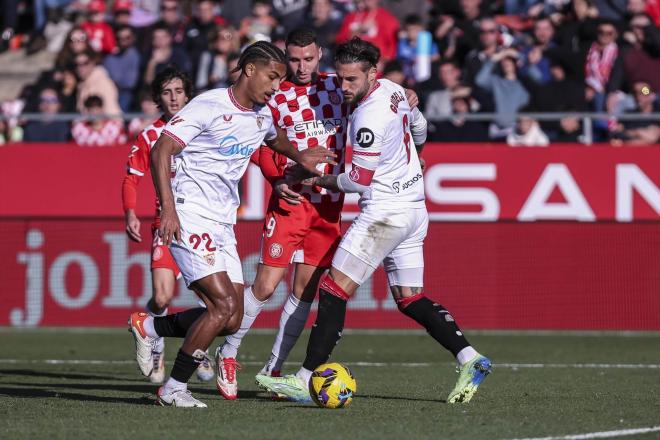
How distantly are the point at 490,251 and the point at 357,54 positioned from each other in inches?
298

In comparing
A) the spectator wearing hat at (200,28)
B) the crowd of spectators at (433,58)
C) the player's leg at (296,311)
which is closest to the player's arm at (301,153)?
the player's leg at (296,311)

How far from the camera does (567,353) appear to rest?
13.7 m

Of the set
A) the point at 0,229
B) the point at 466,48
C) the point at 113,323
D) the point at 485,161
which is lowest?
the point at 113,323

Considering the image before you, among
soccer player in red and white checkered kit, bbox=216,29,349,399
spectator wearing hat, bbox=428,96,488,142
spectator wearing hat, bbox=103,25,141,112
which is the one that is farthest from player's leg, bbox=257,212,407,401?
spectator wearing hat, bbox=103,25,141,112

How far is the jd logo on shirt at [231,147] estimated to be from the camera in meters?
8.69

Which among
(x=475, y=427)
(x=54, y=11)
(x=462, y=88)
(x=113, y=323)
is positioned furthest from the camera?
(x=54, y=11)

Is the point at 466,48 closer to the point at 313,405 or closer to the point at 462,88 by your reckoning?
the point at 462,88

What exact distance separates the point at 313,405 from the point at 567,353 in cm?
523

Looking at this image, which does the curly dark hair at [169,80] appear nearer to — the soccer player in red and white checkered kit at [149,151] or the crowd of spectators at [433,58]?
the soccer player in red and white checkered kit at [149,151]

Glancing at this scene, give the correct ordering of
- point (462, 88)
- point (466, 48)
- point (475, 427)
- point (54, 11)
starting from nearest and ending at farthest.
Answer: point (475, 427) → point (462, 88) → point (466, 48) → point (54, 11)

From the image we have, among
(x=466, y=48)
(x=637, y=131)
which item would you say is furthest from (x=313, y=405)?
(x=466, y=48)

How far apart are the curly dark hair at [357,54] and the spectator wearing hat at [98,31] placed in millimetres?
12468

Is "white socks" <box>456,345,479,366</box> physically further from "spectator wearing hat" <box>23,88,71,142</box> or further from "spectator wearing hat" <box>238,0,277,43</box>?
"spectator wearing hat" <box>238,0,277,43</box>

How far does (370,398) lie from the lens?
9.48 metres
